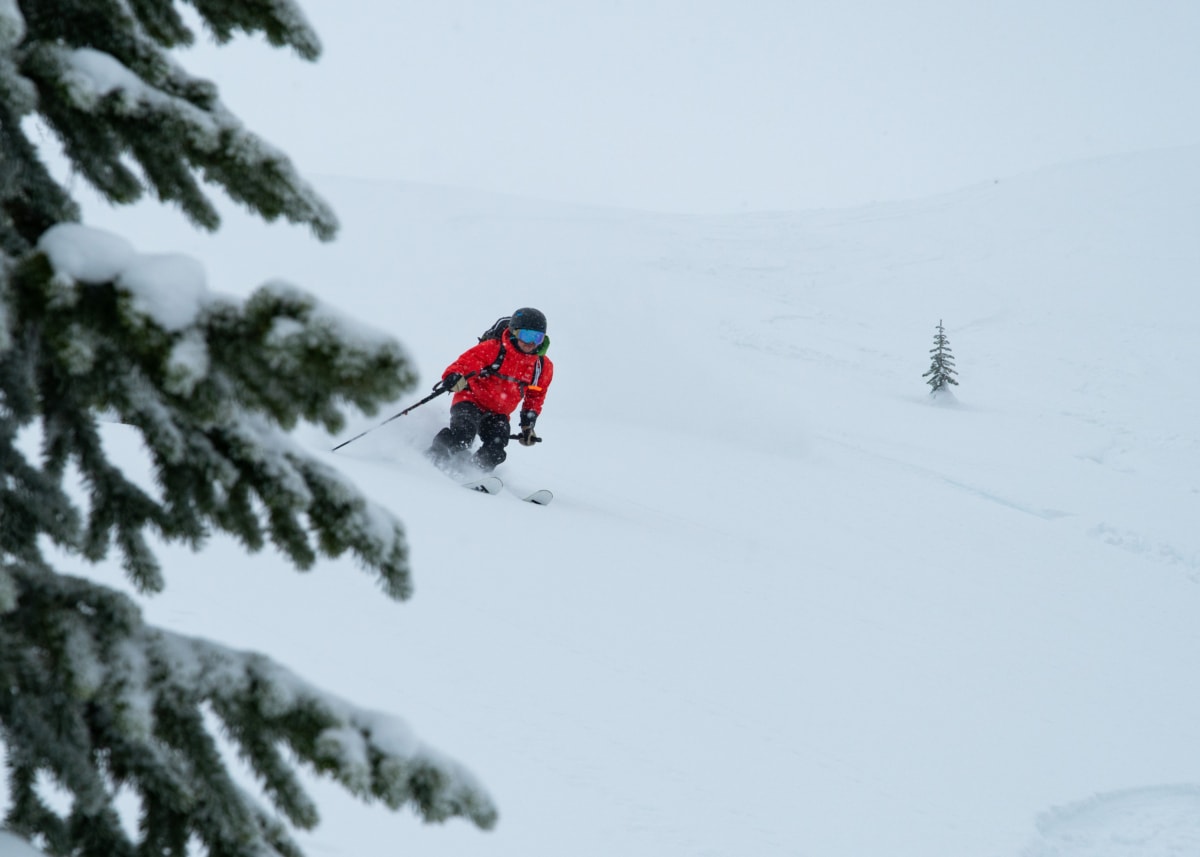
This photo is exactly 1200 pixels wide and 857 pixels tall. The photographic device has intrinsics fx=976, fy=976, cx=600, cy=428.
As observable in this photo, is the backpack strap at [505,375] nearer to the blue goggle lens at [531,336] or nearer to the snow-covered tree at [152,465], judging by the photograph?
the blue goggle lens at [531,336]

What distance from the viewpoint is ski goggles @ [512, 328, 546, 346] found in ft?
32.7

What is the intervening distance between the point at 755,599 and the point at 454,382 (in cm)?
428

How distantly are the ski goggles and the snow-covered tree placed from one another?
332 inches

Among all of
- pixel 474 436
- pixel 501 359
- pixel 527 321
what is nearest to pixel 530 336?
pixel 527 321

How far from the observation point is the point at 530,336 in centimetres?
998

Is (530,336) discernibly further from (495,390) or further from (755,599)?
(755,599)

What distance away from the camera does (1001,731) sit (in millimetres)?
5262

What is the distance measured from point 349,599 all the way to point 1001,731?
3.54 meters

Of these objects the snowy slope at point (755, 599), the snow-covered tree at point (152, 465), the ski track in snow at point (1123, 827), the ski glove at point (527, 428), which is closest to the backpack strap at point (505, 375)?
the ski glove at point (527, 428)

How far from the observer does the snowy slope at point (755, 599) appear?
3988mm

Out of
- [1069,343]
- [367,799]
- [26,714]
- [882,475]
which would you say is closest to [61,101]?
[26,714]

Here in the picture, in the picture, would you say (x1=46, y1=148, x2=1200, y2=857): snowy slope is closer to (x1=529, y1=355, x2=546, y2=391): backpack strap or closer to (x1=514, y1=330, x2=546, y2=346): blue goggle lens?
(x1=529, y1=355, x2=546, y2=391): backpack strap

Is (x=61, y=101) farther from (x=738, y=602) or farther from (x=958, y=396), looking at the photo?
(x=958, y=396)

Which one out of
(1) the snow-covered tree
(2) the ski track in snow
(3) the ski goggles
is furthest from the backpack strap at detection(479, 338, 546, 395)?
(1) the snow-covered tree
